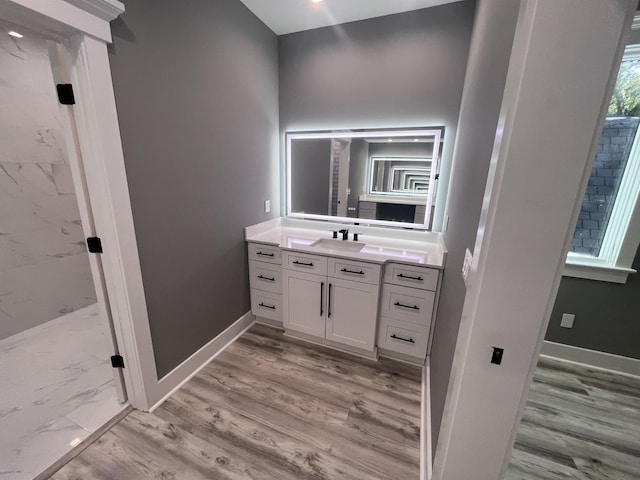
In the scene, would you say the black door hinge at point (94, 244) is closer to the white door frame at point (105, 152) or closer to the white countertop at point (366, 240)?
the white door frame at point (105, 152)

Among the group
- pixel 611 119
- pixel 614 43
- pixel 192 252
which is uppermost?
pixel 611 119

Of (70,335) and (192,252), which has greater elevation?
(192,252)

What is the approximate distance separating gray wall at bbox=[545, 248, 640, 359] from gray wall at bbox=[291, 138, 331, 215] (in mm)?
2216

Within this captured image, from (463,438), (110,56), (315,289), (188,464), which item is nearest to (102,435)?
(188,464)

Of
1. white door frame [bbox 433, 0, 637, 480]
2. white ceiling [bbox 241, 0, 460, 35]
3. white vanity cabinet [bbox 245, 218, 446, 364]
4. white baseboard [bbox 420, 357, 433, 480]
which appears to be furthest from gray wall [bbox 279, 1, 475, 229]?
white door frame [bbox 433, 0, 637, 480]

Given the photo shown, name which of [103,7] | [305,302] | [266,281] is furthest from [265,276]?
[103,7]

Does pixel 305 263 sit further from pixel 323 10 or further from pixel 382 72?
pixel 323 10

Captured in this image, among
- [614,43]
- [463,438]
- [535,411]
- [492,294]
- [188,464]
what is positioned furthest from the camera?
[535,411]

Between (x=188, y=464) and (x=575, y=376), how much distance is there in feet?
9.23

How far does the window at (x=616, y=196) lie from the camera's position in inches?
71.6

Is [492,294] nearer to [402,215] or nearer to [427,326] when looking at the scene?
[427,326]

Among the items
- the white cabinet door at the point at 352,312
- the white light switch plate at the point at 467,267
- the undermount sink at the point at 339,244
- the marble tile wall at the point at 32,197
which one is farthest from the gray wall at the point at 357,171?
the marble tile wall at the point at 32,197

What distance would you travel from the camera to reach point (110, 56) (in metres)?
1.22

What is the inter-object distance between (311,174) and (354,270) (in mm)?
1233
